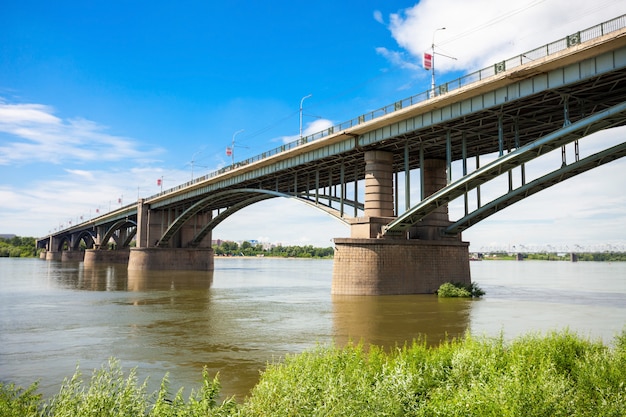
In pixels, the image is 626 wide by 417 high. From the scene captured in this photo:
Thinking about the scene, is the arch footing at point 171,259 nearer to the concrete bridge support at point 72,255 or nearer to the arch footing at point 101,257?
the arch footing at point 101,257

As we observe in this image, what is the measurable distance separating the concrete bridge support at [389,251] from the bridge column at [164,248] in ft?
159

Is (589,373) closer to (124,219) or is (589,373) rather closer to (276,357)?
(276,357)

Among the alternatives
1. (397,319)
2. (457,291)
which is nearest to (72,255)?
(457,291)

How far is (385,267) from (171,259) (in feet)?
169

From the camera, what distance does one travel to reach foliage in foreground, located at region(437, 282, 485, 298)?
116 feet

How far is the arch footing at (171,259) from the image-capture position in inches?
3000

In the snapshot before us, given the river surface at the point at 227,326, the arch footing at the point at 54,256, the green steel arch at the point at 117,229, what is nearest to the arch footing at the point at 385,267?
the river surface at the point at 227,326

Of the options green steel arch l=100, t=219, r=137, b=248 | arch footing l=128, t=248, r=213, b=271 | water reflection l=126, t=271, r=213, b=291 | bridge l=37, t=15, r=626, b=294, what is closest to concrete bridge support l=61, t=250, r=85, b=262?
green steel arch l=100, t=219, r=137, b=248

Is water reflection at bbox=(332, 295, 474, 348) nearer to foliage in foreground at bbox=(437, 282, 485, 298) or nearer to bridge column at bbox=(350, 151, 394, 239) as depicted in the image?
foliage in foreground at bbox=(437, 282, 485, 298)

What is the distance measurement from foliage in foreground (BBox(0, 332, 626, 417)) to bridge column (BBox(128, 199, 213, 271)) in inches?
2794

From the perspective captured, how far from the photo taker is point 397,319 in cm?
2378

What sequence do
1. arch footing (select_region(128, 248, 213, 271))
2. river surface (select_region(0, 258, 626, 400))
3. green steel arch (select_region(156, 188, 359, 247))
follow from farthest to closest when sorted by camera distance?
arch footing (select_region(128, 248, 213, 271)) < green steel arch (select_region(156, 188, 359, 247)) < river surface (select_region(0, 258, 626, 400))

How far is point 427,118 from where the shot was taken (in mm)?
31484

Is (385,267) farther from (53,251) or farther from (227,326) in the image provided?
(53,251)
